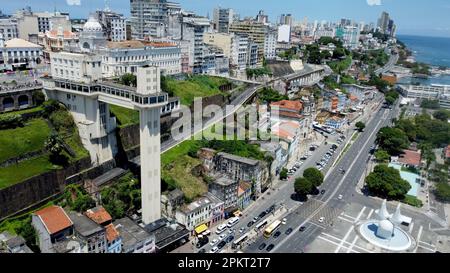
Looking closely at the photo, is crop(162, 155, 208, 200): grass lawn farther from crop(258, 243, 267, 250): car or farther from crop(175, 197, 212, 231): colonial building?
crop(258, 243, 267, 250): car

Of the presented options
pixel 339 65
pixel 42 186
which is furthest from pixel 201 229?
pixel 339 65

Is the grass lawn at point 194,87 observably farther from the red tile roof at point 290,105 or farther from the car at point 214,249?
the car at point 214,249

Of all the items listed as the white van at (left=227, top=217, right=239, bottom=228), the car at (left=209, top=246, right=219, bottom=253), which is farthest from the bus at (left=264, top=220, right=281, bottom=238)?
the car at (left=209, top=246, right=219, bottom=253)

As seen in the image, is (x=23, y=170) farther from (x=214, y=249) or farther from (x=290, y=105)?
(x=290, y=105)

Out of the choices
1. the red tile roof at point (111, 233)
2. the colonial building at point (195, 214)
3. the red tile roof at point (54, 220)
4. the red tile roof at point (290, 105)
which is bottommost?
the colonial building at point (195, 214)

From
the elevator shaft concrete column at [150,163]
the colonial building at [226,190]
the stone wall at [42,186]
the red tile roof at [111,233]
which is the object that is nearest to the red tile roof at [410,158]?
the colonial building at [226,190]

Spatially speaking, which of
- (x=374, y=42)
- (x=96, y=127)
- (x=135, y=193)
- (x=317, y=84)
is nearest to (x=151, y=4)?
(x=317, y=84)
